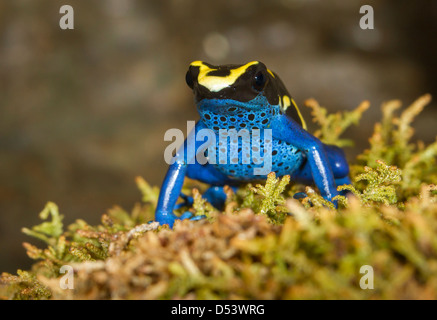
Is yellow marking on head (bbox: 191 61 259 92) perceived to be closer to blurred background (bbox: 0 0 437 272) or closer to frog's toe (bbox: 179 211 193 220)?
frog's toe (bbox: 179 211 193 220)

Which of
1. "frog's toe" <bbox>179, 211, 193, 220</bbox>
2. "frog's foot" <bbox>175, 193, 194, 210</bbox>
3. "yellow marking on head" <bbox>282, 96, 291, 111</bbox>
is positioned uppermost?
"yellow marking on head" <bbox>282, 96, 291, 111</bbox>

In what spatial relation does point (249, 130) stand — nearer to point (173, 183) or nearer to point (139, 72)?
point (173, 183)

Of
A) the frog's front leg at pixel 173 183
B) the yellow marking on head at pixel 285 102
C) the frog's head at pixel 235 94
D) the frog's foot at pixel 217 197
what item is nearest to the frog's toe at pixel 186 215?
the frog's front leg at pixel 173 183

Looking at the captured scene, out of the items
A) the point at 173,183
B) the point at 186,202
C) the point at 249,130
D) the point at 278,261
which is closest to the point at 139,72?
the point at 186,202

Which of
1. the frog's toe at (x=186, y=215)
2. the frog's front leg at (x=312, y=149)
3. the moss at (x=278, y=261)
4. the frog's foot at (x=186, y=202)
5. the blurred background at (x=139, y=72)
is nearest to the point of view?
the moss at (x=278, y=261)

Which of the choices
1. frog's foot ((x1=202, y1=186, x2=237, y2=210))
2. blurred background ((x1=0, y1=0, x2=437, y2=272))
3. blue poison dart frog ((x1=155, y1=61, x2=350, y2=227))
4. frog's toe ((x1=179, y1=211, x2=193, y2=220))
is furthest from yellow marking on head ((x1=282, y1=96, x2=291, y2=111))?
blurred background ((x1=0, y1=0, x2=437, y2=272))

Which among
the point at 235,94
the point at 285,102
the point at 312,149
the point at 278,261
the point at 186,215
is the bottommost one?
the point at 278,261

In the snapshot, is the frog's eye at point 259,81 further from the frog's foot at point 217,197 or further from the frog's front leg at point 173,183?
the frog's foot at point 217,197
